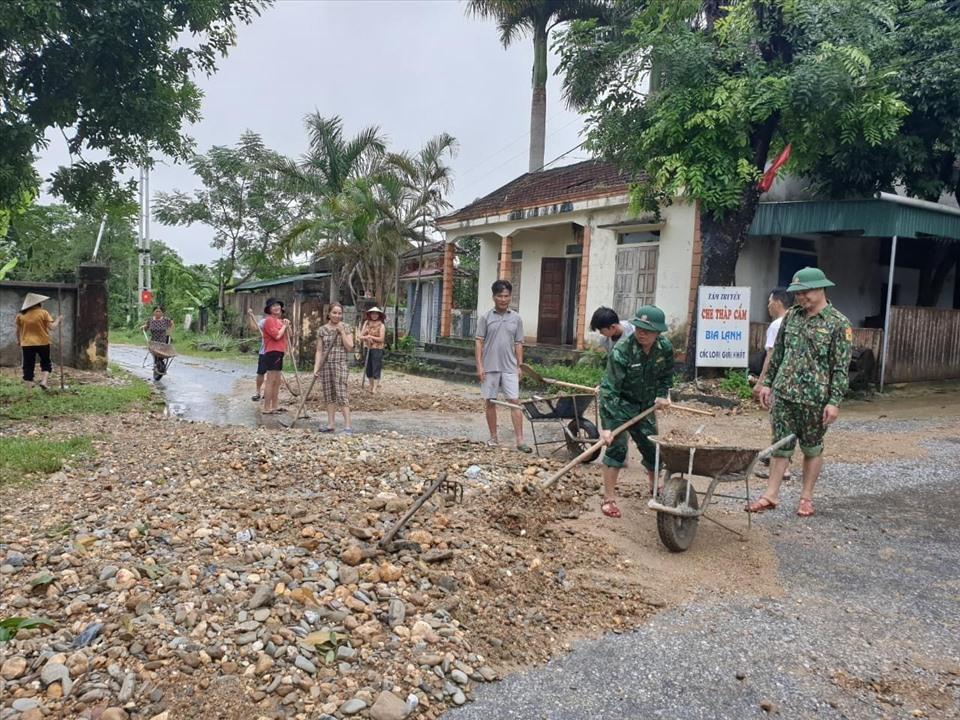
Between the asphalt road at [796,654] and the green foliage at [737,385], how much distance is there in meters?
6.69

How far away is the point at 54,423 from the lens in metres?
8.92

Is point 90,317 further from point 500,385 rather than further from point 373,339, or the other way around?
point 500,385

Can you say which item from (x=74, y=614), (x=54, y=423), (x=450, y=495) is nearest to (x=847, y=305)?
(x=450, y=495)

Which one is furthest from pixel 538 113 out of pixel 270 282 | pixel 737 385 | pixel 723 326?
pixel 737 385

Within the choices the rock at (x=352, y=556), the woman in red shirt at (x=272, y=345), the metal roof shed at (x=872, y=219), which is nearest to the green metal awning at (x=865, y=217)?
the metal roof shed at (x=872, y=219)

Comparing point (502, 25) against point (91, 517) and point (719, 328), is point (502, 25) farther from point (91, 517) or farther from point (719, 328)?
point (91, 517)

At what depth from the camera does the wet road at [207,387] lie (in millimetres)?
10375

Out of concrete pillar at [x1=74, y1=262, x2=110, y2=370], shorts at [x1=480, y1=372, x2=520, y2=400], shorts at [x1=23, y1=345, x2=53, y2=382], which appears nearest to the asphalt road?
shorts at [x1=480, y1=372, x2=520, y2=400]

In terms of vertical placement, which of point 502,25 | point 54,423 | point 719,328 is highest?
point 502,25

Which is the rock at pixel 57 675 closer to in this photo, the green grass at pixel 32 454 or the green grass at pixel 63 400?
the green grass at pixel 32 454

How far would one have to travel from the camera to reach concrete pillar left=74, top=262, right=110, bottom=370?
47.6 ft

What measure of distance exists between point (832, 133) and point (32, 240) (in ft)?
77.5

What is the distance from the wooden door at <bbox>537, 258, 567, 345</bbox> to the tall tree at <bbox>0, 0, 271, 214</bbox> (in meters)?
10.6

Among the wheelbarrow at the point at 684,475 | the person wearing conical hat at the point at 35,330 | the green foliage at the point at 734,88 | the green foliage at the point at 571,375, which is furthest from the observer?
the green foliage at the point at 571,375
